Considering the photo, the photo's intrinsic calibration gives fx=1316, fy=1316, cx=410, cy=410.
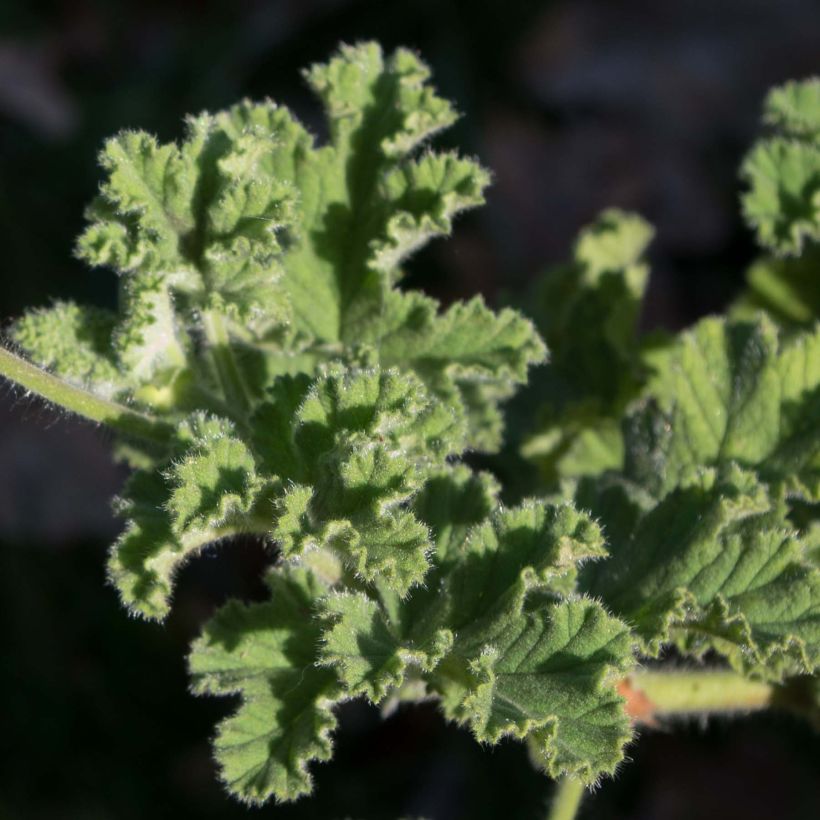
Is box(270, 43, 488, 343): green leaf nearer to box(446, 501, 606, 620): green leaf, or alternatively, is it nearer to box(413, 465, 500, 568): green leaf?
box(413, 465, 500, 568): green leaf

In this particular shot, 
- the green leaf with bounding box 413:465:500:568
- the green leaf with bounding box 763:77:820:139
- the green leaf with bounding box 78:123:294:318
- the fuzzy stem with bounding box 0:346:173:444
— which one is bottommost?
the green leaf with bounding box 413:465:500:568

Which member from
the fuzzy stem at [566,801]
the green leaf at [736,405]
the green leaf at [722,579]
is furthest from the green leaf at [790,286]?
the fuzzy stem at [566,801]

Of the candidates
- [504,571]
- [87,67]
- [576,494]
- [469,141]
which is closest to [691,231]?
[469,141]

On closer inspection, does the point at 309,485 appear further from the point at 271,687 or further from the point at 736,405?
the point at 736,405

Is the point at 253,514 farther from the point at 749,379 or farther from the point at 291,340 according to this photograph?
the point at 749,379

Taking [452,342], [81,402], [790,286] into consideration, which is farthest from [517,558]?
[790,286]

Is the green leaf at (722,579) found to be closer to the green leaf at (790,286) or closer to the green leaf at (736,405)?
the green leaf at (736,405)

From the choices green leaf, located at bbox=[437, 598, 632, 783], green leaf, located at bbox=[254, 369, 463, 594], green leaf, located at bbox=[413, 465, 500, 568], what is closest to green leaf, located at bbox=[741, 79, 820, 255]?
green leaf, located at bbox=[413, 465, 500, 568]
